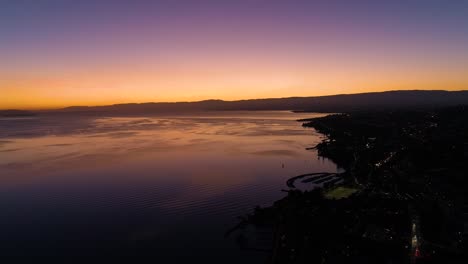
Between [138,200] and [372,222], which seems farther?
[138,200]

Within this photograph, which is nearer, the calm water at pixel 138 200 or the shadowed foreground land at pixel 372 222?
the shadowed foreground land at pixel 372 222

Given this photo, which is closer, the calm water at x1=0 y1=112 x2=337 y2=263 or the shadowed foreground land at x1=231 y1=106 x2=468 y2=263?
the shadowed foreground land at x1=231 y1=106 x2=468 y2=263

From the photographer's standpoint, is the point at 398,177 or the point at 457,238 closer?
the point at 457,238

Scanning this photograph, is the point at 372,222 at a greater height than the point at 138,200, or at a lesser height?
greater

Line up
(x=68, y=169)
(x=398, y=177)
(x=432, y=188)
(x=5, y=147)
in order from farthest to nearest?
1. (x=5, y=147)
2. (x=68, y=169)
3. (x=398, y=177)
4. (x=432, y=188)

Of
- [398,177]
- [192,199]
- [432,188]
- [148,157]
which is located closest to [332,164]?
[398,177]

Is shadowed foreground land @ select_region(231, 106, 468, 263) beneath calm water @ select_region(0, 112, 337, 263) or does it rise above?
above

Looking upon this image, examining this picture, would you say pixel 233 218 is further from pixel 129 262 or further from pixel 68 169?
pixel 68 169

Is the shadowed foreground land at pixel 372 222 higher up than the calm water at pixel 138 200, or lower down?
higher up

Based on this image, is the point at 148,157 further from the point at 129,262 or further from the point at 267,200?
the point at 129,262

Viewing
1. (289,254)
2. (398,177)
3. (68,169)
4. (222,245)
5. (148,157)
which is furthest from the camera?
(148,157)
